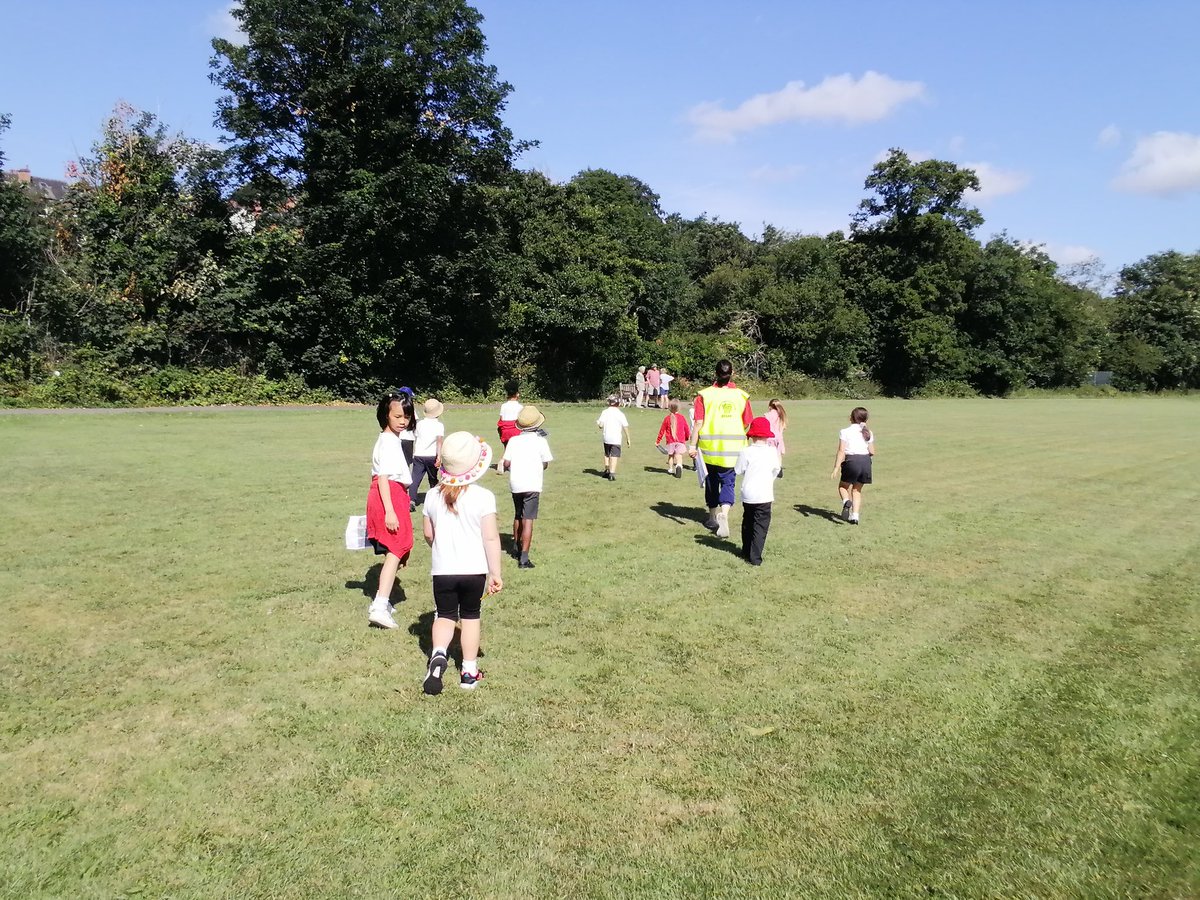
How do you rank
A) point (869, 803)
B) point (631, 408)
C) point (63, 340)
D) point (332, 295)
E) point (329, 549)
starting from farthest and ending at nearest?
point (631, 408), point (332, 295), point (63, 340), point (329, 549), point (869, 803)

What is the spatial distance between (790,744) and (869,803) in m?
0.57

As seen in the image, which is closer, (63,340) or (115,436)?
(115,436)

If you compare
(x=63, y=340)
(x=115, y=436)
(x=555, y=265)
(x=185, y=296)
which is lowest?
(x=115, y=436)

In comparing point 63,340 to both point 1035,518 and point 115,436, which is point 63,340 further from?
point 1035,518

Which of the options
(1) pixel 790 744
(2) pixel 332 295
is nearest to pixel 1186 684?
(1) pixel 790 744

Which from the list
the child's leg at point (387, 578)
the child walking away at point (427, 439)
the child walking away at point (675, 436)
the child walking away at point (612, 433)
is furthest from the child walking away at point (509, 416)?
the child's leg at point (387, 578)

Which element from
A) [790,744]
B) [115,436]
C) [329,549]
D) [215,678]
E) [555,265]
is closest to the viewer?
[790,744]

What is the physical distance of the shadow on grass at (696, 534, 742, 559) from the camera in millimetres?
8102

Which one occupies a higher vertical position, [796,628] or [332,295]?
[332,295]

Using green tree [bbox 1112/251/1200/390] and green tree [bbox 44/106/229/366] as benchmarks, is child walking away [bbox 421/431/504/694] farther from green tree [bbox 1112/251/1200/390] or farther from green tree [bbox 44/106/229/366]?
green tree [bbox 1112/251/1200/390]

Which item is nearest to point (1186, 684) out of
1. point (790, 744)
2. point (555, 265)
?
point (790, 744)

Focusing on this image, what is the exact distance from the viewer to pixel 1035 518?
403 inches

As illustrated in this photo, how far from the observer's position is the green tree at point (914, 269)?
49281 mm

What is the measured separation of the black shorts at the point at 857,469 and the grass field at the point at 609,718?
2.64 ft
